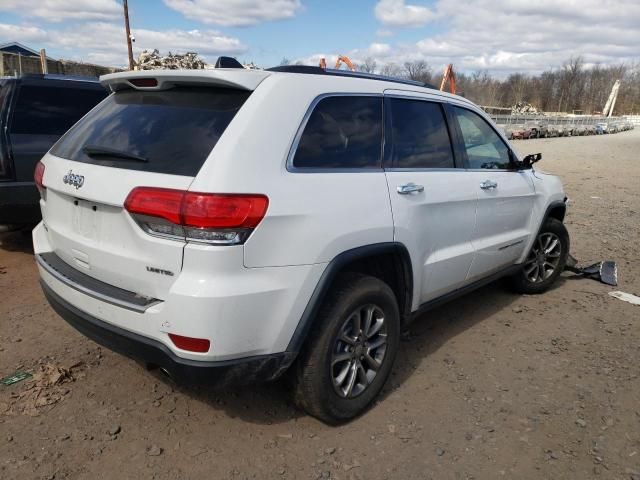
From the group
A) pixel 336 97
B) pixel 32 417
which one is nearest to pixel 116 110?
pixel 336 97

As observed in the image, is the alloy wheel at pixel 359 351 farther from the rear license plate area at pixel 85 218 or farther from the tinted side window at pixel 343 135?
the rear license plate area at pixel 85 218

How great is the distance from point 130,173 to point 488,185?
8.47 feet

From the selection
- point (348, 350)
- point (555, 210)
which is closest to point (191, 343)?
point (348, 350)

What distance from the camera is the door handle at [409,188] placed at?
9.99 feet

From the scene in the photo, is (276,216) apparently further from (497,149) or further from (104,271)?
(497,149)

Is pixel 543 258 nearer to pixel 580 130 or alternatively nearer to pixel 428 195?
pixel 428 195

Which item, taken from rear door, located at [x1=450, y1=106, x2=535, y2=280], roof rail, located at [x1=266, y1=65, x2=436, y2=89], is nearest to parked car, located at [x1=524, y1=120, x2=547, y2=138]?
rear door, located at [x1=450, y1=106, x2=535, y2=280]

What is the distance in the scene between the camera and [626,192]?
12883 mm

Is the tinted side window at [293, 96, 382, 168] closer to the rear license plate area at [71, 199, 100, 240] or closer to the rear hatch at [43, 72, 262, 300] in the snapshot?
the rear hatch at [43, 72, 262, 300]

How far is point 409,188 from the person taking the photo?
3.09 metres

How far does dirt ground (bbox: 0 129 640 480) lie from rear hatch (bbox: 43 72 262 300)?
860mm

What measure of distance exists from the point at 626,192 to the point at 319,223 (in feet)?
42.0

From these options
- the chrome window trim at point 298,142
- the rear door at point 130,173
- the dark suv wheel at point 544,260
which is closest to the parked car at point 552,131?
the dark suv wheel at point 544,260

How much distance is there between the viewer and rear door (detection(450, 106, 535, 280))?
388cm
